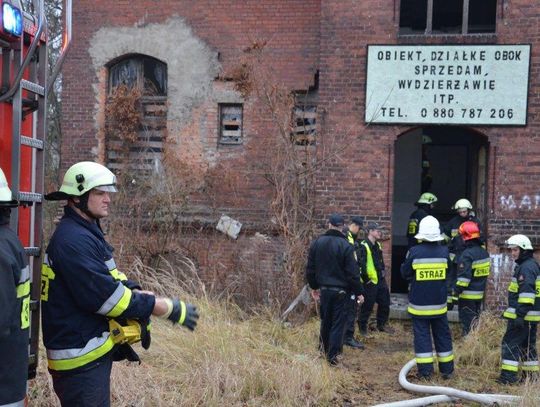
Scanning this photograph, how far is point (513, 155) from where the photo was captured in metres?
9.57

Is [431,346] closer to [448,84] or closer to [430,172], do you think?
[448,84]

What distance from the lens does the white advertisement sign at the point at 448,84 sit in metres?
9.47

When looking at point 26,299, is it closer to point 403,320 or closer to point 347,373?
point 347,373

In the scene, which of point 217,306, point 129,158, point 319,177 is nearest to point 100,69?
point 129,158

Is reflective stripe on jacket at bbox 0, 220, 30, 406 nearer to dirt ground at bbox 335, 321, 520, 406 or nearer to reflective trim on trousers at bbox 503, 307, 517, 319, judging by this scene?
dirt ground at bbox 335, 321, 520, 406

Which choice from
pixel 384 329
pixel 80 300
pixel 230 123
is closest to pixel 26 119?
pixel 80 300

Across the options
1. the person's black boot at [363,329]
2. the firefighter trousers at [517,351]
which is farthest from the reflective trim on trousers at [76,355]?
the person's black boot at [363,329]

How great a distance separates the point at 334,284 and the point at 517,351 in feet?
7.15

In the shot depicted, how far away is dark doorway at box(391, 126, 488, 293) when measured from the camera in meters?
13.1

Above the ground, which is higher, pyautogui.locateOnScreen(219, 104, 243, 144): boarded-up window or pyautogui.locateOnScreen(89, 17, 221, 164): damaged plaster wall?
pyautogui.locateOnScreen(89, 17, 221, 164): damaged plaster wall

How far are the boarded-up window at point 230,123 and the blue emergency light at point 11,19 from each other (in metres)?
7.68

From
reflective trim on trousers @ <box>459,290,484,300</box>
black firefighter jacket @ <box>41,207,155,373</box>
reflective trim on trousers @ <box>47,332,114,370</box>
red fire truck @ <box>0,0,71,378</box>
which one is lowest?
reflective trim on trousers @ <box>459,290,484,300</box>

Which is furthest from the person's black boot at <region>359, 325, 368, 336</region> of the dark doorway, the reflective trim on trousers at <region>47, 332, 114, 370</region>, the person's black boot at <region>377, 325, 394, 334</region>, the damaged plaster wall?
the reflective trim on trousers at <region>47, 332, 114, 370</region>

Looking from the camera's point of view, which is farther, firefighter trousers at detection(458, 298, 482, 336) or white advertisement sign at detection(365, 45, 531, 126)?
white advertisement sign at detection(365, 45, 531, 126)
